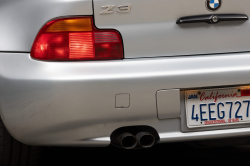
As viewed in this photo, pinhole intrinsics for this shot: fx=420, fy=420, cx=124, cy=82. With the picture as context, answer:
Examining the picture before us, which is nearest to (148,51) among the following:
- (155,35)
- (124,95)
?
(155,35)

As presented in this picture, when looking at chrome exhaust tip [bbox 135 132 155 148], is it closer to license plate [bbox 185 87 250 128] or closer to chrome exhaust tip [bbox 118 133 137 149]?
chrome exhaust tip [bbox 118 133 137 149]

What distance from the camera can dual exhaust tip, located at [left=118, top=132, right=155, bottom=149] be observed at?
2242 millimetres

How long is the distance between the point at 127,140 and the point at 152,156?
3.46ft

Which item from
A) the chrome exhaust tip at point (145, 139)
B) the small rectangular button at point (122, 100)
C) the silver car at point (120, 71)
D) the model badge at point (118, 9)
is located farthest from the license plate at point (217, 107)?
the model badge at point (118, 9)

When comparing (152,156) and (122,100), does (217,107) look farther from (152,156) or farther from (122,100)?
(152,156)

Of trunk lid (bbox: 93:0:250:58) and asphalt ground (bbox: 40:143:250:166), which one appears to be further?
Result: asphalt ground (bbox: 40:143:250:166)

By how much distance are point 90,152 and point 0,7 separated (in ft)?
5.35

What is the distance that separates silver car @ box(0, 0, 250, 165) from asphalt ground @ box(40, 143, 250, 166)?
Answer: 847 millimetres

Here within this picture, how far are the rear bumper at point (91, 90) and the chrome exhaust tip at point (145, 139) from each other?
7 cm

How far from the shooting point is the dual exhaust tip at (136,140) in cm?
224

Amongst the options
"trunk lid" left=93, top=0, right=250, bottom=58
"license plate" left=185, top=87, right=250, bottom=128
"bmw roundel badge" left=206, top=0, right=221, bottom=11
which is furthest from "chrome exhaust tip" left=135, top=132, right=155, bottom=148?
"bmw roundel badge" left=206, top=0, right=221, bottom=11

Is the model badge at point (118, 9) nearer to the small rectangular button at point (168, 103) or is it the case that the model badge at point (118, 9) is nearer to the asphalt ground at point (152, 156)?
the small rectangular button at point (168, 103)

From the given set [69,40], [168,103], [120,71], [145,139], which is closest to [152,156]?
[145,139]

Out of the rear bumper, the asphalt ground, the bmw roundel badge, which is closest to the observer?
the rear bumper
